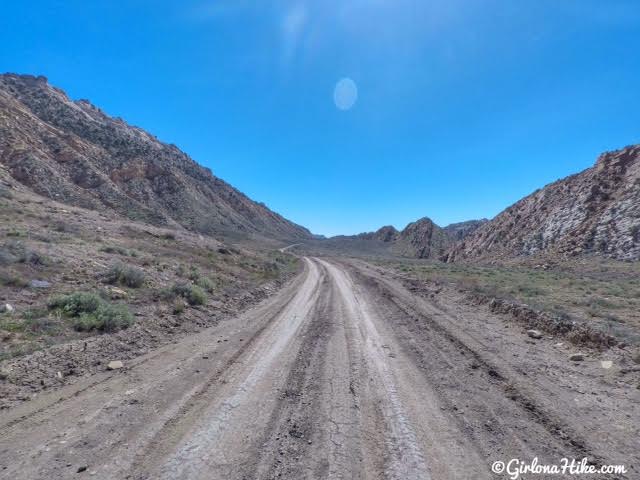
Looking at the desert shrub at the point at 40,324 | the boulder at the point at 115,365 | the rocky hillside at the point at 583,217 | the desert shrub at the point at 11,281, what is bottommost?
the boulder at the point at 115,365

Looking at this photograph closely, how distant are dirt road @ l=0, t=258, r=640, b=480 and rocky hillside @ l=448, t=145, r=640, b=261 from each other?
110 feet

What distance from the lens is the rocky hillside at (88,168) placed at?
40.6m

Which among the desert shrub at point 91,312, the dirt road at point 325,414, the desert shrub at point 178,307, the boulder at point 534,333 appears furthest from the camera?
the desert shrub at point 178,307

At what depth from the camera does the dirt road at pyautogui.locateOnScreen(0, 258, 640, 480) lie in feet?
11.9

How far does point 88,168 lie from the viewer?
159 ft

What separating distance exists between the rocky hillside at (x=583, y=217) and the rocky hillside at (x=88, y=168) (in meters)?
52.8

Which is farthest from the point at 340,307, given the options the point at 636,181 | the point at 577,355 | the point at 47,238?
the point at 636,181

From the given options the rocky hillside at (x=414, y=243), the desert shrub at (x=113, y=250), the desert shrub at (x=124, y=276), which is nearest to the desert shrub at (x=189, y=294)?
the desert shrub at (x=124, y=276)

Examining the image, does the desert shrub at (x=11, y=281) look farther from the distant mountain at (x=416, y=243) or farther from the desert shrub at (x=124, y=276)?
the distant mountain at (x=416, y=243)

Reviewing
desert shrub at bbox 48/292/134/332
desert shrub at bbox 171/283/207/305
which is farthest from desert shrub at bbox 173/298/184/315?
desert shrub at bbox 48/292/134/332

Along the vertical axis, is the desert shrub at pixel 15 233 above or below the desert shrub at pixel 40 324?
above

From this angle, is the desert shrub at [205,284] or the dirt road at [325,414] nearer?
the dirt road at [325,414]

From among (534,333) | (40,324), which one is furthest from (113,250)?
(534,333)

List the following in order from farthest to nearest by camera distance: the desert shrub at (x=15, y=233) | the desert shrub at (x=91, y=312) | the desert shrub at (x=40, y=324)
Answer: the desert shrub at (x=15, y=233) → the desert shrub at (x=91, y=312) → the desert shrub at (x=40, y=324)
